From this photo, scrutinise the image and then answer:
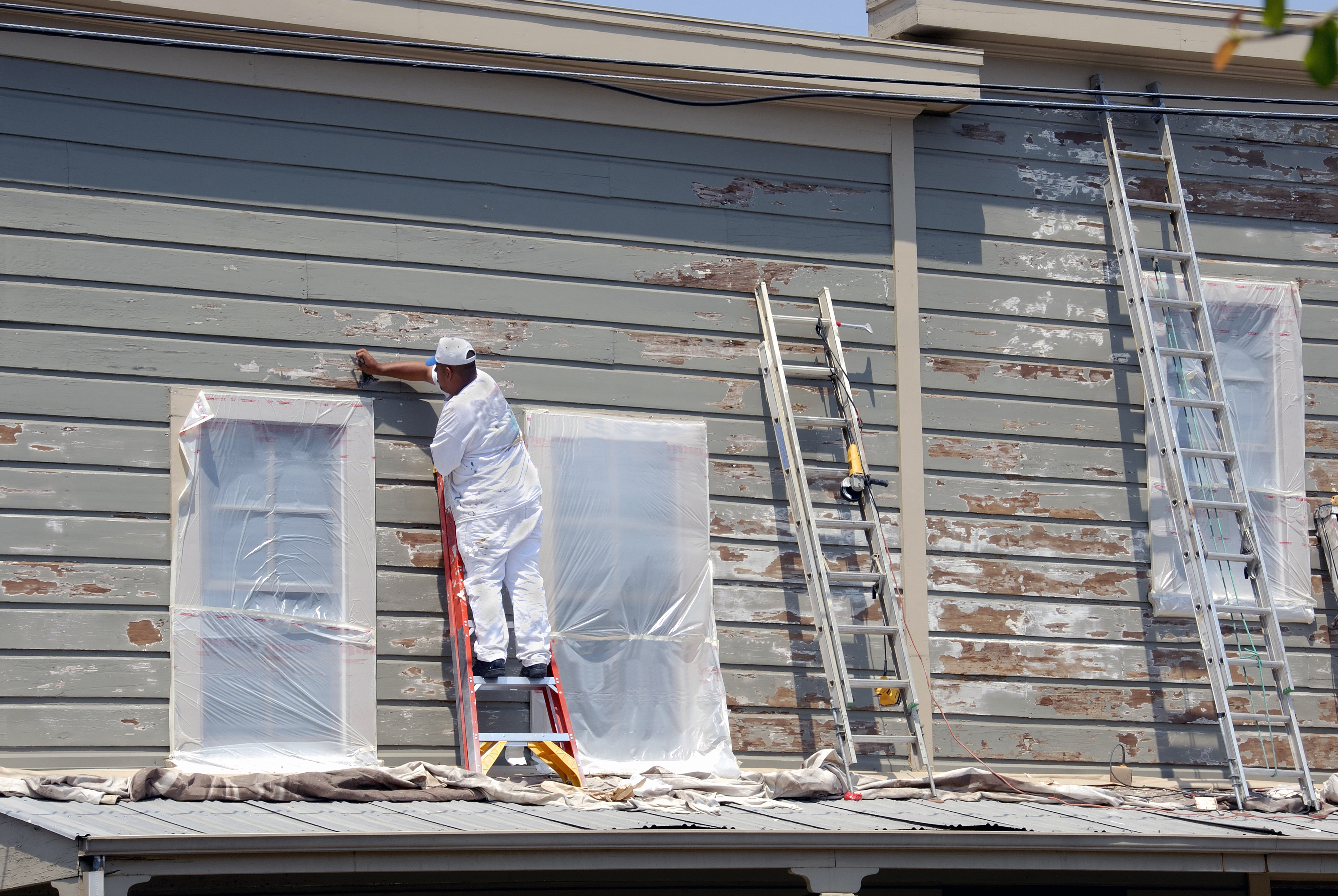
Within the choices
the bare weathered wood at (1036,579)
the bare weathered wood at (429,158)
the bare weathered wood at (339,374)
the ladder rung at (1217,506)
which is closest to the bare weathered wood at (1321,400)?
the ladder rung at (1217,506)

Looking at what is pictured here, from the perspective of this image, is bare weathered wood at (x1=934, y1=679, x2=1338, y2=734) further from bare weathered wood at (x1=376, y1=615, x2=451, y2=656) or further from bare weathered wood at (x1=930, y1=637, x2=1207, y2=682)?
bare weathered wood at (x1=376, y1=615, x2=451, y2=656)

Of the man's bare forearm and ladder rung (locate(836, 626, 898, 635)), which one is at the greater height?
the man's bare forearm

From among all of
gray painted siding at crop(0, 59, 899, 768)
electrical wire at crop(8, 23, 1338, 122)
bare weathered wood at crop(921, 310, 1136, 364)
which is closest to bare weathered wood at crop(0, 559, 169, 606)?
gray painted siding at crop(0, 59, 899, 768)

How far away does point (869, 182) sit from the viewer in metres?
8.09

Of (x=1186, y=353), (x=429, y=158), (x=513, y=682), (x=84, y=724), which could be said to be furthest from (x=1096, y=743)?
(x=84, y=724)

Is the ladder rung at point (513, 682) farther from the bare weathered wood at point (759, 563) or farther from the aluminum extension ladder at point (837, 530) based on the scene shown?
the aluminum extension ladder at point (837, 530)

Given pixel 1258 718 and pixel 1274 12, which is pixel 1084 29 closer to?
pixel 1258 718

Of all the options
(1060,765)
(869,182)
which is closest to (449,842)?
(1060,765)

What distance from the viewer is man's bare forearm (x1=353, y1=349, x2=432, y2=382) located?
22.5 ft

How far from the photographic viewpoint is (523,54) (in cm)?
729

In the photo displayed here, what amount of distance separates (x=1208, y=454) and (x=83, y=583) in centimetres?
573

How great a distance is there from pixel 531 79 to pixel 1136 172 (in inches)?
142

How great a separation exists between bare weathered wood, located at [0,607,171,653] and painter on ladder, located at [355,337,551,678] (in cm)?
137

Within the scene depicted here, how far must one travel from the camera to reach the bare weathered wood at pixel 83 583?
6320 mm
